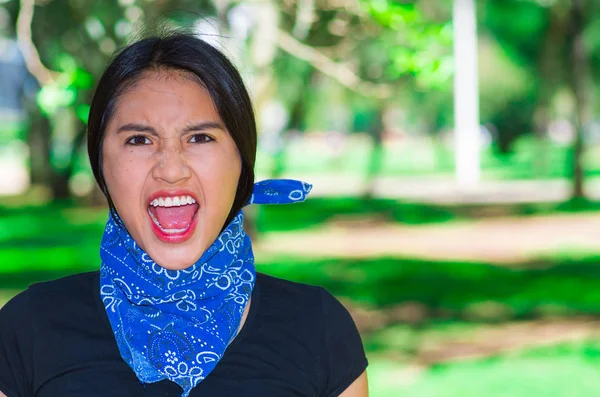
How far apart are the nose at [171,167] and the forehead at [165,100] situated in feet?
0.23

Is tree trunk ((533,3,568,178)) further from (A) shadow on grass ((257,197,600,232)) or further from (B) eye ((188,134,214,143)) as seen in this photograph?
(B) eye ((188,134,214,143))

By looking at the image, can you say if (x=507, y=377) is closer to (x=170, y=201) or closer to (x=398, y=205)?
(x=170, y=201)

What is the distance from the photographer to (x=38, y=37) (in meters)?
9.18

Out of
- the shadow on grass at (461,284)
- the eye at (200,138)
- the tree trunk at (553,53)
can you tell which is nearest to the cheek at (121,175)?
the eye at (200,138)

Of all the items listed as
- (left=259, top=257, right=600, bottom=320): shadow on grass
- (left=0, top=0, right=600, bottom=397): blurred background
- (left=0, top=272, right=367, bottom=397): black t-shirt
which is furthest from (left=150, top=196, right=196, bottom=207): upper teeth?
(left=259, top=257, right=600, bottom=320): shadow on grass

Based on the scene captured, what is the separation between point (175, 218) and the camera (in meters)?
2.07

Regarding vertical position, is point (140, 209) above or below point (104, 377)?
above

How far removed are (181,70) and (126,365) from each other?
66 centimetres

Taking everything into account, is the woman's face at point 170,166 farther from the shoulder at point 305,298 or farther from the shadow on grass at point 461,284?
the shadow on grass at point 461,284

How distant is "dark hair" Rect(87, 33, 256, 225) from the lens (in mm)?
2082

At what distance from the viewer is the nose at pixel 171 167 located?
78.3 inches

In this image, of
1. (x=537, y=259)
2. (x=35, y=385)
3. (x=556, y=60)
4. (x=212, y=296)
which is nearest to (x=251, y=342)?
(x=212, y=296)

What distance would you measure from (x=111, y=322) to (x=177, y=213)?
0.93 feet

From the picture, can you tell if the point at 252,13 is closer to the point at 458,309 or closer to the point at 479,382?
the point at 458,309
